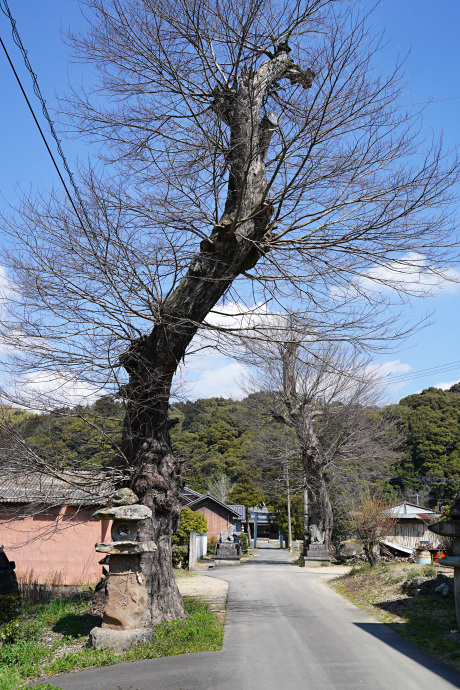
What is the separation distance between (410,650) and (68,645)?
197 inches

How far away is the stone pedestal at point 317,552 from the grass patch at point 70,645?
14.4 metres

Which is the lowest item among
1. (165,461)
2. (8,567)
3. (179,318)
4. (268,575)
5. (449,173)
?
(268,575)

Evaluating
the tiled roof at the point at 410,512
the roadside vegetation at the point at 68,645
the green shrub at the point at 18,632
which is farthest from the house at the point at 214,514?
the green shrub at the point at 18,632

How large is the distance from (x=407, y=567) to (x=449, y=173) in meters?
10.0

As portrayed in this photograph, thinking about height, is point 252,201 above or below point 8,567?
above

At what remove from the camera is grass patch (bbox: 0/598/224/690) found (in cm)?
688

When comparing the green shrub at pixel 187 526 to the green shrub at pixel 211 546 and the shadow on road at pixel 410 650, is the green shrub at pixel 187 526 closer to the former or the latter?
the green shrub at pixel 211 546

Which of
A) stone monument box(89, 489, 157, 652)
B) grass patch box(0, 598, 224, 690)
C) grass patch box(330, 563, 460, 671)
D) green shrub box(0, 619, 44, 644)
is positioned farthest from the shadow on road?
green shrub box(0, 619, 44, 644)

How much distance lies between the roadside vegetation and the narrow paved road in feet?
0.98

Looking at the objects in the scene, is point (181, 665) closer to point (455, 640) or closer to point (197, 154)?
point (455, 640)

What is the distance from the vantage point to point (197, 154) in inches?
343

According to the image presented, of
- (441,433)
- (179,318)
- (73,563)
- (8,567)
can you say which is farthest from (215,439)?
(179,318)

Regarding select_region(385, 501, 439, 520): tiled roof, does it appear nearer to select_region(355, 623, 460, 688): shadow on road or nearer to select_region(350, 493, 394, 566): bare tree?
select_region(350, 493, 394, 566): bare tree

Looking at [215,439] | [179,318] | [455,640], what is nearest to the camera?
[455,640]
